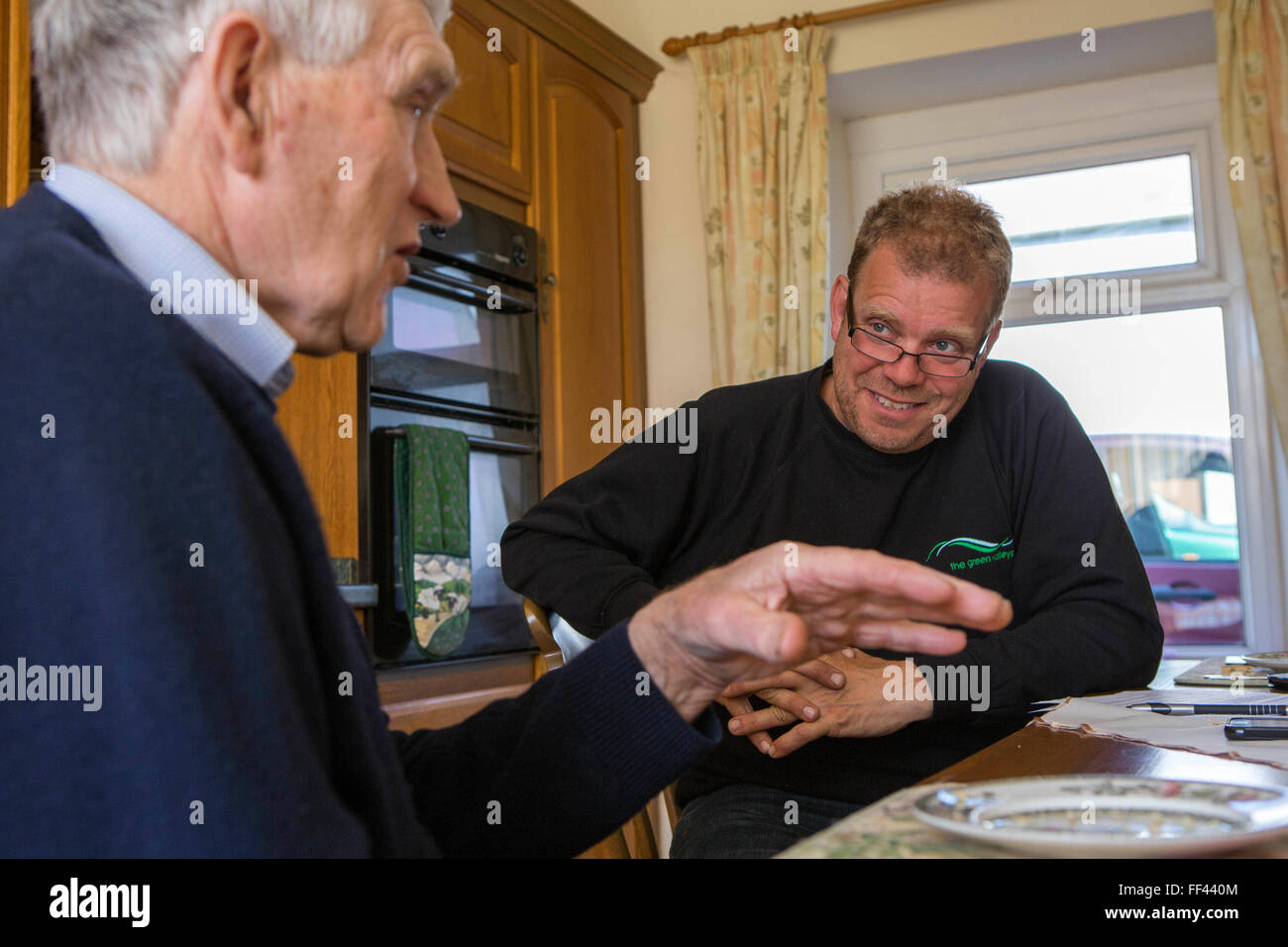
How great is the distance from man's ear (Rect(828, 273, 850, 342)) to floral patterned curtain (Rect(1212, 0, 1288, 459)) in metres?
1.81

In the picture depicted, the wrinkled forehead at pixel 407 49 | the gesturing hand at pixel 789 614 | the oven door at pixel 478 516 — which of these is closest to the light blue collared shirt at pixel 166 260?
the wrinkled forehead at pixel 407 49

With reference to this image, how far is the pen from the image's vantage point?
3.56ft

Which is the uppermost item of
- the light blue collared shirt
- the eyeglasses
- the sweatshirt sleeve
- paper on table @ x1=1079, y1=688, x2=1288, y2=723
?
the eyeglasses

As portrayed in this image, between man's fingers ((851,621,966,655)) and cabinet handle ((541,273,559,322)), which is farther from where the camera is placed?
cabinet handle ((541,273,559,322))

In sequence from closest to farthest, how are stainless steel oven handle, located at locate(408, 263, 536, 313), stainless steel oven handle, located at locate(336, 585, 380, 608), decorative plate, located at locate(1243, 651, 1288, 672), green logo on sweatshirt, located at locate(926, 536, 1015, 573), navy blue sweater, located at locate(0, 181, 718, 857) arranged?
navy blue sweater, located at locate(0, 181, 718, 857)
green logo on sweatshirt, located at locate(926, 536, 1015, 573)
decorative plate, located at locate(1243, 651, 1288, 672)
stainless steel oven handle, located at locate(336, 585, 380, 608)
stainless steel oven handle, located at locate(408, 263, 536, 313)

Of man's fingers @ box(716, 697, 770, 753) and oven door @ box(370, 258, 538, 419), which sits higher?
oven door @ box(370, 258, 538, 419)

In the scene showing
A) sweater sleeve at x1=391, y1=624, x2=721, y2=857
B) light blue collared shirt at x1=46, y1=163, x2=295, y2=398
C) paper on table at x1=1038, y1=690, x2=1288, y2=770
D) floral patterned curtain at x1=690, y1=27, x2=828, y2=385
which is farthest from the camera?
floral patterned curtain at x1=690, y1=27, x2=828, y2=385

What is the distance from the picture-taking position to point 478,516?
9.06 ft

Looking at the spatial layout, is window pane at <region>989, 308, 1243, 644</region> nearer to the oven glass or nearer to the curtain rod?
the curtain rod

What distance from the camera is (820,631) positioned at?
2.55ft

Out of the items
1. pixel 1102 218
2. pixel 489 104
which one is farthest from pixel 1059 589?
pixel 1102 218

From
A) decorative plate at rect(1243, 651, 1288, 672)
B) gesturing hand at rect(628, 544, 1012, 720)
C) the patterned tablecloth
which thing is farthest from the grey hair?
decorative plate at rect(1243, 651, 1288, 672)

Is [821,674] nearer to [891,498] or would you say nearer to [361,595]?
[891,498]

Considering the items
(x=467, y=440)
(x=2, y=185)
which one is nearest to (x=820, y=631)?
(x=2, y=185)
